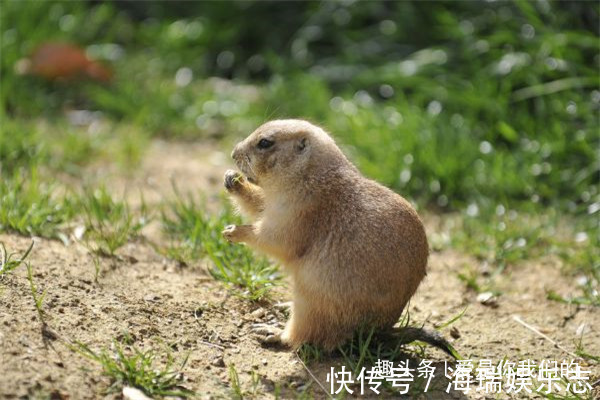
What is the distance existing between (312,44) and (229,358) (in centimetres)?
494

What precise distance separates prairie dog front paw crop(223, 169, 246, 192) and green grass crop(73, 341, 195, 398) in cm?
99

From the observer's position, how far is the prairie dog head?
163 inches

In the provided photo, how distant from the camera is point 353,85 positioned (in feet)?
25.2

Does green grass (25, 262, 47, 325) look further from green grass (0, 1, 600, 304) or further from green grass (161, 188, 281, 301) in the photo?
green grass (161, 188, 281, 301)

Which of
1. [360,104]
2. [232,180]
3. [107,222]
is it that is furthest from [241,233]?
[360,104]

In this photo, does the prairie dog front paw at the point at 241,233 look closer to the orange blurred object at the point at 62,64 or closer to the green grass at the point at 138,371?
the green grass at the point at 138,371

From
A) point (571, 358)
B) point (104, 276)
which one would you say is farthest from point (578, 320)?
point (104, 276)

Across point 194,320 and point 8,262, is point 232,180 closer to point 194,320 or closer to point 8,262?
point 194,320

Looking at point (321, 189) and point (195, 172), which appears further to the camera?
point (195, 172)

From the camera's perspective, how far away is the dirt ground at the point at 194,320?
3.50 meters

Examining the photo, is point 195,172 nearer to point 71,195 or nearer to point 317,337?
point 71,195

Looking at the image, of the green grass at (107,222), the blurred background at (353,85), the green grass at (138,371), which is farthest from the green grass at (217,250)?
the blurred background at (353,85)

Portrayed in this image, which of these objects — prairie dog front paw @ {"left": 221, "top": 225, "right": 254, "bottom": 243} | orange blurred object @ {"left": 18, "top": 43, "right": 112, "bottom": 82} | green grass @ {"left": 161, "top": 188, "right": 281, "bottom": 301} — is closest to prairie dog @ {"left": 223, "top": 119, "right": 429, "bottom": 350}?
prairie dog front paw @ {"left": 221, "top": 225, "right": 254, "bottom": 243}

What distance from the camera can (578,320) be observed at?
15.6 feet
